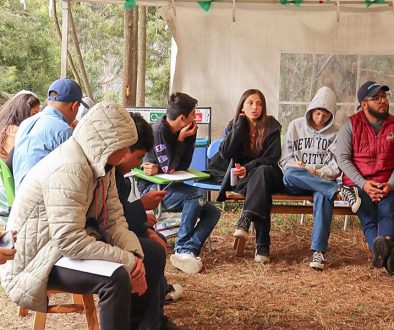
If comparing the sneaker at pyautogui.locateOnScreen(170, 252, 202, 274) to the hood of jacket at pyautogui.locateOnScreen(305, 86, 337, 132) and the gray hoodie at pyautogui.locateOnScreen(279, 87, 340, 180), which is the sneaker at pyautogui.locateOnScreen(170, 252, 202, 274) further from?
the hood of jacket at pyautogui.locateOnScreen(305, 86, 337, 132)

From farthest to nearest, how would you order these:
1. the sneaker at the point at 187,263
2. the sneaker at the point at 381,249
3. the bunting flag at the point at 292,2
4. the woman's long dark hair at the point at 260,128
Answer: the bunting flag at the point at 292,2 → the woman's long dark hair at the point at 260,128 → the sneaker at the point at 187,263 → the sneaker at the point at 381,249

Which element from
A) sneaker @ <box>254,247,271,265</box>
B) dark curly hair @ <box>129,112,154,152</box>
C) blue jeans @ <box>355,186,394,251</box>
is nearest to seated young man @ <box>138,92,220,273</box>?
sneaker @ <box>254,247,271,265</box>

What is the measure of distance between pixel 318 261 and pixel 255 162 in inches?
35.0

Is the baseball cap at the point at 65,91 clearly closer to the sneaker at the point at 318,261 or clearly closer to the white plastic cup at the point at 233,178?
the white plastic cup at the point at 233,178

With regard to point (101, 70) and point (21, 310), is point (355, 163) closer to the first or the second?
point (21, 310)

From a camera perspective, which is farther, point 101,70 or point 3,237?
point 101,70

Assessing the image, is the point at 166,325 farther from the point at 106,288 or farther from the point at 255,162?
the point at 255,162

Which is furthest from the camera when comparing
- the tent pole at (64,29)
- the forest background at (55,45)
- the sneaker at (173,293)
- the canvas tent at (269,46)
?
the forest background at (55,45)

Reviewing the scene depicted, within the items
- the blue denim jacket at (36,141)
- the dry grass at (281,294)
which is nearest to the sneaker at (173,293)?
the dry grass at (281,294)

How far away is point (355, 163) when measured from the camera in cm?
521

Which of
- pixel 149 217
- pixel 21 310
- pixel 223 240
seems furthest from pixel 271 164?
pixel 21 310

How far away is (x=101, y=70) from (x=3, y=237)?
1460cm

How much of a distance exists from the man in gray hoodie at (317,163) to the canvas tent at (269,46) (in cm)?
120

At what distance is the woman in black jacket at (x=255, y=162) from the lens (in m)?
5.10
